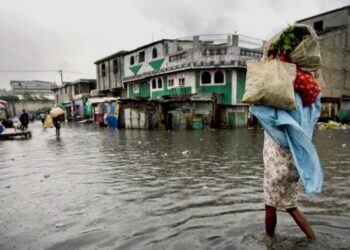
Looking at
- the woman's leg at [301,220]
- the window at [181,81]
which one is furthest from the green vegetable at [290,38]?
the window at [181,81]

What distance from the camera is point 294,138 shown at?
10.1ft

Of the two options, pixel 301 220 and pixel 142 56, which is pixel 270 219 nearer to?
pixel 301 220

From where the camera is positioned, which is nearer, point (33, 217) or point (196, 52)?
point (33, 217)

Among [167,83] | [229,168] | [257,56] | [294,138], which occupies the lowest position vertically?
[229,168]

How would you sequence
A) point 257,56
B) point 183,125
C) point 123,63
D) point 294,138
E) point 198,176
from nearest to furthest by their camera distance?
point 294,138 → point 198,176 → point 183,125 → point 257,56 → point 123,63

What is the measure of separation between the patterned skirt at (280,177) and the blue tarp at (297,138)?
124mm

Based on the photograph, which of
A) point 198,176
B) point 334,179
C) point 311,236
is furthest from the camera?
point 198,176

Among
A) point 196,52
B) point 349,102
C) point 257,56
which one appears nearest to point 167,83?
point 196,52

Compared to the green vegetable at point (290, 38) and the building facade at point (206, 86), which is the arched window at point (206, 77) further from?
the green vegetable at point (290, 38)

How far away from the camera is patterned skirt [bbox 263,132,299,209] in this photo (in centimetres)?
322

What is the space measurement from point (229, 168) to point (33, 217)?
199 inches

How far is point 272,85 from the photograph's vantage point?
3092mm

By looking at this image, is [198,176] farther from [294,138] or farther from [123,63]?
[123,63]

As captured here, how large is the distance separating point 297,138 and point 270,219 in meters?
1.01
